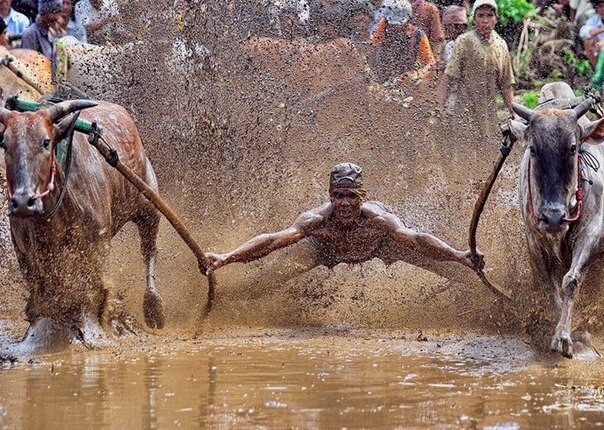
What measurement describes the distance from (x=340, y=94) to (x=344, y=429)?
808 cm

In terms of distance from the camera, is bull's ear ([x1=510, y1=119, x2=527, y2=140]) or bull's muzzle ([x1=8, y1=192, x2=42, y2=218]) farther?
bull's ear ([x1=510, y1=119, x2=527, y2=140])

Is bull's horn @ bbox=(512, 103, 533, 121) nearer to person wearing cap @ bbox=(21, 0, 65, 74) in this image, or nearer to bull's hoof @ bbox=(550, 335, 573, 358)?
bull's hoof @ bbox=(550, 335, 573, 358)

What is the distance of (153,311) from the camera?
401 inches

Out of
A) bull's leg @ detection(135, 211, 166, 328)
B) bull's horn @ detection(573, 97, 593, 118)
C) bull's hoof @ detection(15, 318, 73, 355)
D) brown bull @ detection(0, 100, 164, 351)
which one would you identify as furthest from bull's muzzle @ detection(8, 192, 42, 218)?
bull's horn @ detection(573, 97, 593, 118)

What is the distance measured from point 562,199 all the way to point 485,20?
5871 millimetres

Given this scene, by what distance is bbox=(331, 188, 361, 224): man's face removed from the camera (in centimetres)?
997

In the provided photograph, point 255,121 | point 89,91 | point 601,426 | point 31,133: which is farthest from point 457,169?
point 601,426

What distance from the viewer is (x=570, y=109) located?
8875 millimetres

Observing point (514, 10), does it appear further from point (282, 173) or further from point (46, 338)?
point (46, 338)

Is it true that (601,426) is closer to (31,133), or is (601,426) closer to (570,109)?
(570,109)

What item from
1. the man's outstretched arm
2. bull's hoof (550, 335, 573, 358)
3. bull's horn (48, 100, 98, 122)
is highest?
bull's horn (48, 100, 98, 122)

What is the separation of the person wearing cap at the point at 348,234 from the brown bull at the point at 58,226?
3.12 feet

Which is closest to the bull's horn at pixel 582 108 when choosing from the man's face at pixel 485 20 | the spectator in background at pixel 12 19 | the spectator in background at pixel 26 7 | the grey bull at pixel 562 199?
the grey bull at pixel 562 199

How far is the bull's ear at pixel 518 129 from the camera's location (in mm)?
8891
